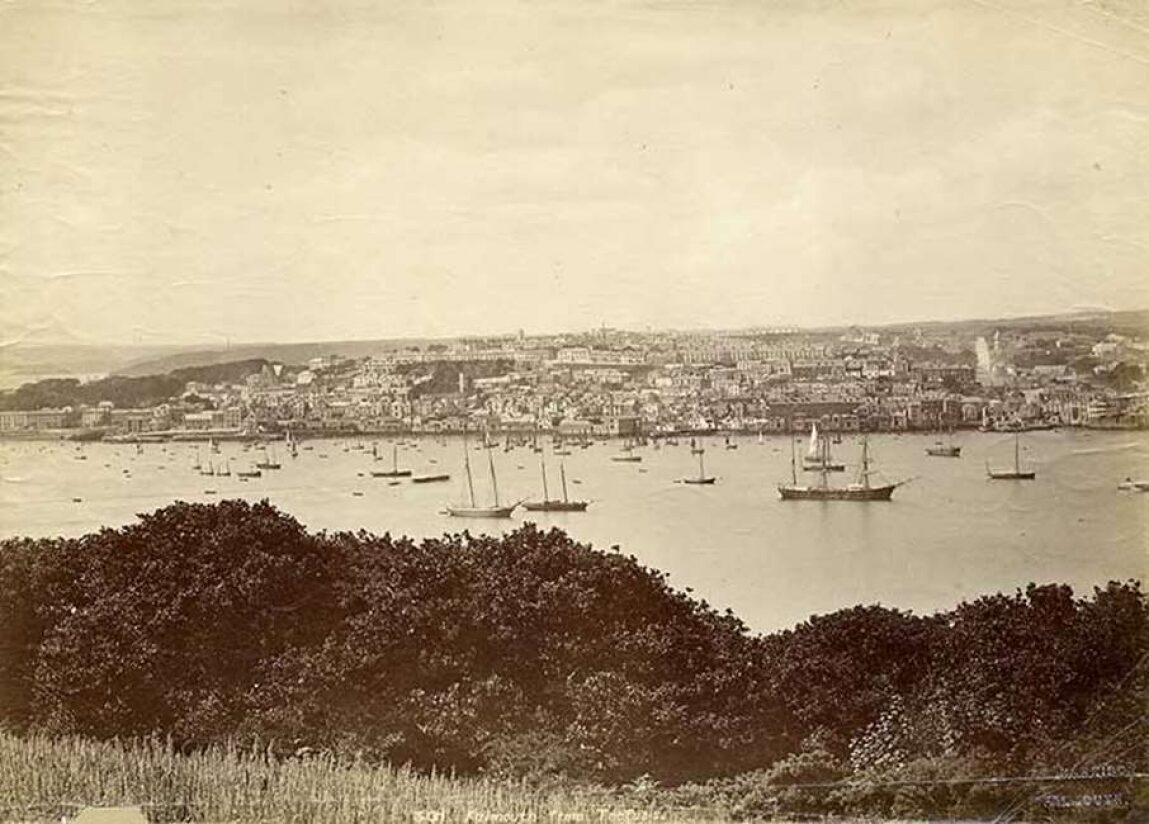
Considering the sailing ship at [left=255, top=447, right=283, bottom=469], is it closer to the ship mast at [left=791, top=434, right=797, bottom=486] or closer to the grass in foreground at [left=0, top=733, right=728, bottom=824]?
the grass in foreground at [left=0, top=733, right=728, bottom=824]

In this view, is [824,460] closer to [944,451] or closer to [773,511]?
[773,511]

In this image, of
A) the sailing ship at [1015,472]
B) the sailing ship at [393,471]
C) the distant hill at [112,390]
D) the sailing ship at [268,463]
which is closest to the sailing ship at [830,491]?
the sailing ship at [1015,472]

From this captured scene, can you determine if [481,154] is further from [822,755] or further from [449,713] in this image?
[822,755]

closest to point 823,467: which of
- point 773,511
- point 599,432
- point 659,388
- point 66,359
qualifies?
point 773,511

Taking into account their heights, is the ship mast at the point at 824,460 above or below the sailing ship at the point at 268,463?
below

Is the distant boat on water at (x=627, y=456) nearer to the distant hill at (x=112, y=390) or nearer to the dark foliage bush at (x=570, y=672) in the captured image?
the dark foliage bush at (x=570, y=672)

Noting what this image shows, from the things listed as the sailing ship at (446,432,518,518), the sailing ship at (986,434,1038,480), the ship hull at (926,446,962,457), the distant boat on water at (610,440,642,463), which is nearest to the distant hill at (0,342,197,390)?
the sailing ship at (446,432,518,518)
